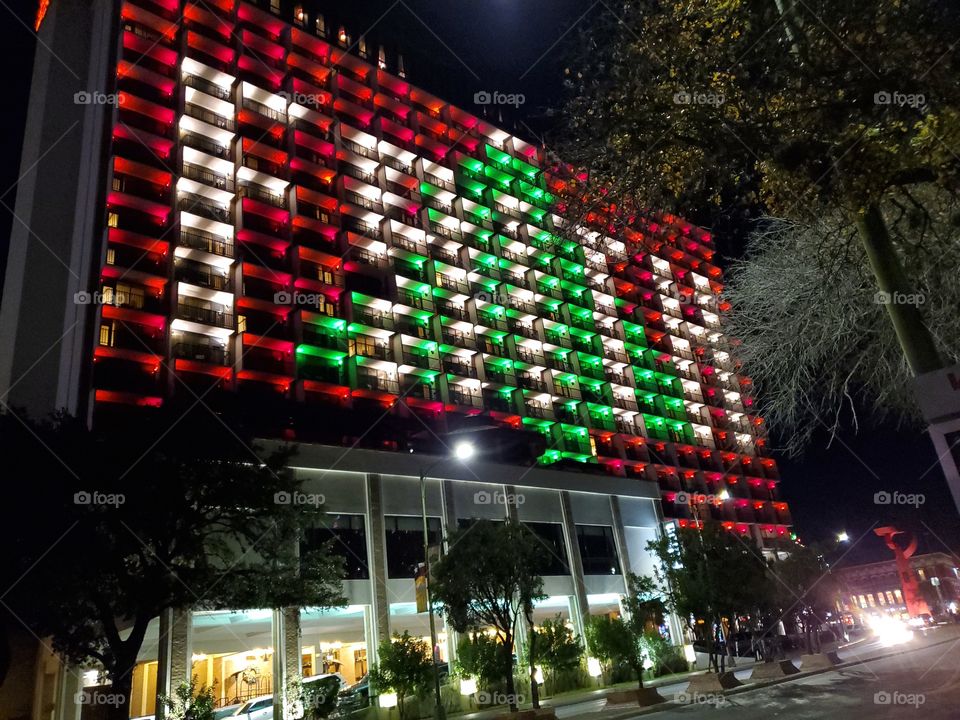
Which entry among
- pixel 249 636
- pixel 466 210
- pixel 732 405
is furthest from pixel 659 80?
pixel 732 405

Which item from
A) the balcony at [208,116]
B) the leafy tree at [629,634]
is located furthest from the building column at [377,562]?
the balcony at [208,116]

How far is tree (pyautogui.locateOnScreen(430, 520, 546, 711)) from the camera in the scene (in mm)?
22969

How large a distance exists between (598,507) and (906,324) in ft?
159

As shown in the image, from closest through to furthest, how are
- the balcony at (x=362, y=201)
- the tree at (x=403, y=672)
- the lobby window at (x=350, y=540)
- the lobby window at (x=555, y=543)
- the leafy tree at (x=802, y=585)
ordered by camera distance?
1. the tree at (x=403, y=672)
2. the leafy tree at (x=802, y=585)
3. the lobby window at (x=350, y=540)
4. the lobby window at (x=555, y=543)
5. the balcony at (x=362, y=201)

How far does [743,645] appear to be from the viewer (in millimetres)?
49406

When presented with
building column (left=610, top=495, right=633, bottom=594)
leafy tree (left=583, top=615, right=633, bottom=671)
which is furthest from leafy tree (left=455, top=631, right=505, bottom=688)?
building column (left=610, top=495, right=633, bottom=594)
